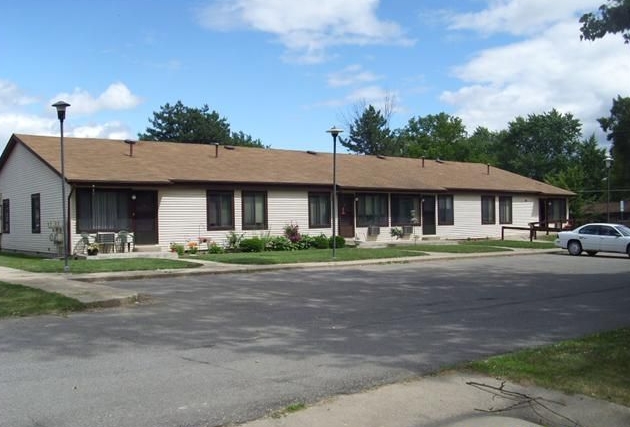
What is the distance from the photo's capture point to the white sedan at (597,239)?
27656 mm

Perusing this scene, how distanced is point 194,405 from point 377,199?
91.2 feet

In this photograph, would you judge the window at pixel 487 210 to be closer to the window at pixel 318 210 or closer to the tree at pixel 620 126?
the window at pixel 318 210

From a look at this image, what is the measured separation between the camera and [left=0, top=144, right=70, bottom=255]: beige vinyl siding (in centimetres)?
Answer: 2561

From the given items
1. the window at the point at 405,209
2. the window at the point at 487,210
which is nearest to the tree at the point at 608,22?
the window at the point at 405,209

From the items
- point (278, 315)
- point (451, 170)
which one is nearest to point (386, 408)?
point (278, 315)

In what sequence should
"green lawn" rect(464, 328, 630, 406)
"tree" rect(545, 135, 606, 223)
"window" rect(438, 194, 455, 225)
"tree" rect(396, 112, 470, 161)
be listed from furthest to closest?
"tree" rect(396, 112, 470, 161) → "tree" rect(545, 135, 606, 223) → "window" rect(438, 194, 455, 225) → "green lawn" rect(464, 328, 630, 406)

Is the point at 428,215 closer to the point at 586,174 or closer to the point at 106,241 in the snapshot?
the point at 106,241

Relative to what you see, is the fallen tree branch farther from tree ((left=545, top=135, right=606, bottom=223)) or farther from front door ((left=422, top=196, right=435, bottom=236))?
tree ((left=545, top=135, right=606, bottom=223))

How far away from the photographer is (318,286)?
16.4 m

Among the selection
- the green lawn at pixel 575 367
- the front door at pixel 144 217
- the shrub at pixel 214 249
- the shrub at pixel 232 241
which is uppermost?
the front door at pixel 144 217

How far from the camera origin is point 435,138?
85062 millimetres

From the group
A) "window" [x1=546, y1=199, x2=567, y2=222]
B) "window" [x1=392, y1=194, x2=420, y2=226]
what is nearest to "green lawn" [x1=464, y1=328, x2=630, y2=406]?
"window" [x1=392, y1=194, x2=420, y2=226]

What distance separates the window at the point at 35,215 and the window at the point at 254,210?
27.1ft

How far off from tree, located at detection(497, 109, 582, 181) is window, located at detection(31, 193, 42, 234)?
6325cm
